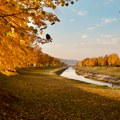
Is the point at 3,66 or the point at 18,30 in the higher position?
the point at 18,30

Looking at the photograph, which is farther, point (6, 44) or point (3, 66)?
point (3, 66)

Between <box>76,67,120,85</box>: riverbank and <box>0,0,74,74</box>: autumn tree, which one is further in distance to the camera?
<box>76,67,120,85</box>: riverbank

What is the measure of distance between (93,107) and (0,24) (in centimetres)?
1414

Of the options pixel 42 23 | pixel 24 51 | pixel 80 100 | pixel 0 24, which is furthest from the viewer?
pixel 80 100

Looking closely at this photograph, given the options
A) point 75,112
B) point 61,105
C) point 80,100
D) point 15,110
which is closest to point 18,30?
point 15,110

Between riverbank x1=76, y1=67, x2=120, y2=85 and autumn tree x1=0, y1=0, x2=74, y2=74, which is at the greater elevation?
autumn tree x1=0, y1=0, x2=74, y2=74

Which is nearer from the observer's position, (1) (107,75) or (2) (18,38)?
(2) (18,38)

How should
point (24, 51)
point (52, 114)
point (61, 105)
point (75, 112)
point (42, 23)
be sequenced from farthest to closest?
point (61, 105) → point (75, 112) → point (52, 114) → point (42, 23) → point (24, 51)

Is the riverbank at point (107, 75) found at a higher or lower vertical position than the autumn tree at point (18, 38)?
lower

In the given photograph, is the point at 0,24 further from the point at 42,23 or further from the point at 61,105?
the point at 61,105

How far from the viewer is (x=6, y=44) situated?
11.0 metres

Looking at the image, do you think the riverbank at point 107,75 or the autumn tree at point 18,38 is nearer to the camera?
the autumn tree at point 18,38

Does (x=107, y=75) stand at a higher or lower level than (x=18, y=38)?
lower

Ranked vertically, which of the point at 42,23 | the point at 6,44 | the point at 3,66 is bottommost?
the point at 3,66
